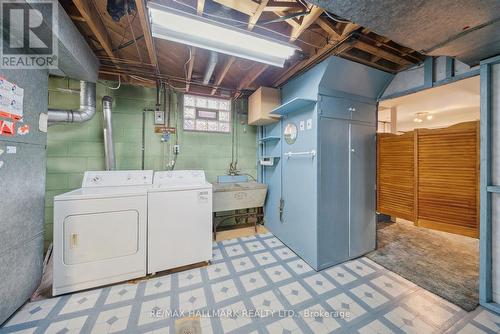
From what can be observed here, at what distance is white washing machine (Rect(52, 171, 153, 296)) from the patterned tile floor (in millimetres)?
150

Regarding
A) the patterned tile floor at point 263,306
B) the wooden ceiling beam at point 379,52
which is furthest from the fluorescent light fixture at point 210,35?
the patterned tile floor at point 263,306

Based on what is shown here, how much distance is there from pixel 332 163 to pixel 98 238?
2.87 meters

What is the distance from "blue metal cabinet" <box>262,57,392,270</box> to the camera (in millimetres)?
2270

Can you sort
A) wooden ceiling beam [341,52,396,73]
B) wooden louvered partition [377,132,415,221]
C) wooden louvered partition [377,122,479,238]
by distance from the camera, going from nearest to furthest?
wooden louvered partition [377,122,479,238], wooden ceiling beam [341,52,396,73], wooden louvered partition [377,132,415,221]

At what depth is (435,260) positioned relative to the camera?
2.45m

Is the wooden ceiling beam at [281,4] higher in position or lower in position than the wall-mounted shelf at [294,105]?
higher

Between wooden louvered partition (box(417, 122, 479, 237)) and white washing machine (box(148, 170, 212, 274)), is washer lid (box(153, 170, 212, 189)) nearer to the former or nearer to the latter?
white washing machine (box(148, 170, 212, 274))

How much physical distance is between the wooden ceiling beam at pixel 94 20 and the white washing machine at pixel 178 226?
1697 millimetres

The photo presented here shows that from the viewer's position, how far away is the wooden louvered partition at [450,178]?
74.6 inches

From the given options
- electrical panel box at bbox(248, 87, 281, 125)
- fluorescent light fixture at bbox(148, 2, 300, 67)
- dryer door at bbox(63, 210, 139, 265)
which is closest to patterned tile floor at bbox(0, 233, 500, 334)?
dryer door at bbox(63, 210, 139, 265)

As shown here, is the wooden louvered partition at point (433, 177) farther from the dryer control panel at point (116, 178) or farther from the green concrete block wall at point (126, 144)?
the dryer control panel at point (116, 178)

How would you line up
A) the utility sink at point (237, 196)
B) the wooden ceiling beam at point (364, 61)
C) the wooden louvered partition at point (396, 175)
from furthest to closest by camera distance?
the utility sink at point (237, 196), the wooden louvered partition at point (396, 175), the wooden ceiling beam at point (364, 61)

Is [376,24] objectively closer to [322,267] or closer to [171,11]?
[171,11]

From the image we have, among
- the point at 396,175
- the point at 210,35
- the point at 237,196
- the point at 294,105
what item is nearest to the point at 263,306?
the point at 237,196
